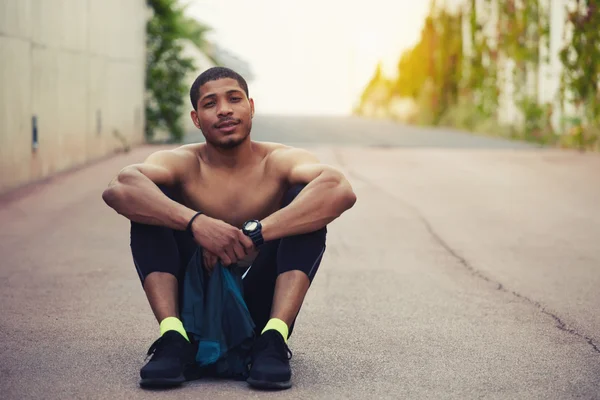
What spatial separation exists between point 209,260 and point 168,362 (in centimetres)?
43

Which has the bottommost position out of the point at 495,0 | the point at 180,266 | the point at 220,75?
the point at 180,266

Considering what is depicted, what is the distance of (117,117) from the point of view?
1700 cm

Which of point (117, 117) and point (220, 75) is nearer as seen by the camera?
point (220, 75)

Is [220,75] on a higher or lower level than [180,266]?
higher

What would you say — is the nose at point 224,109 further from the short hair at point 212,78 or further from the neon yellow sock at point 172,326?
the neon yellow sock at point 172,326

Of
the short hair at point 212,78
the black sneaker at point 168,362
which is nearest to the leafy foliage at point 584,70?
the short hair at point 212,78

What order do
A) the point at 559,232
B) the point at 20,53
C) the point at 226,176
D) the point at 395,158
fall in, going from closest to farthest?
the point at 226,176
the point at 559,232
the point at 20,53
the point at 395,158

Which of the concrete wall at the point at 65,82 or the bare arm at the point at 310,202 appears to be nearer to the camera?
the bare arm at the point at 310,202

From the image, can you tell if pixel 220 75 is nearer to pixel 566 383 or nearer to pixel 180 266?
pixel 180 266

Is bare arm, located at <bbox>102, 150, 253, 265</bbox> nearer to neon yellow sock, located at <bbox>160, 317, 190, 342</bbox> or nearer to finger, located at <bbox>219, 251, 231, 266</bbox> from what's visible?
finger, located at <bbox>219, 251, 231, 266</bbox>

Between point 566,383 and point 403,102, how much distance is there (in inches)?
1211

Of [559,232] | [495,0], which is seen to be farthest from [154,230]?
[495,0]

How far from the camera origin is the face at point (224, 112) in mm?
4129

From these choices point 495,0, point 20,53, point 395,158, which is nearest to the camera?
point 20,53
